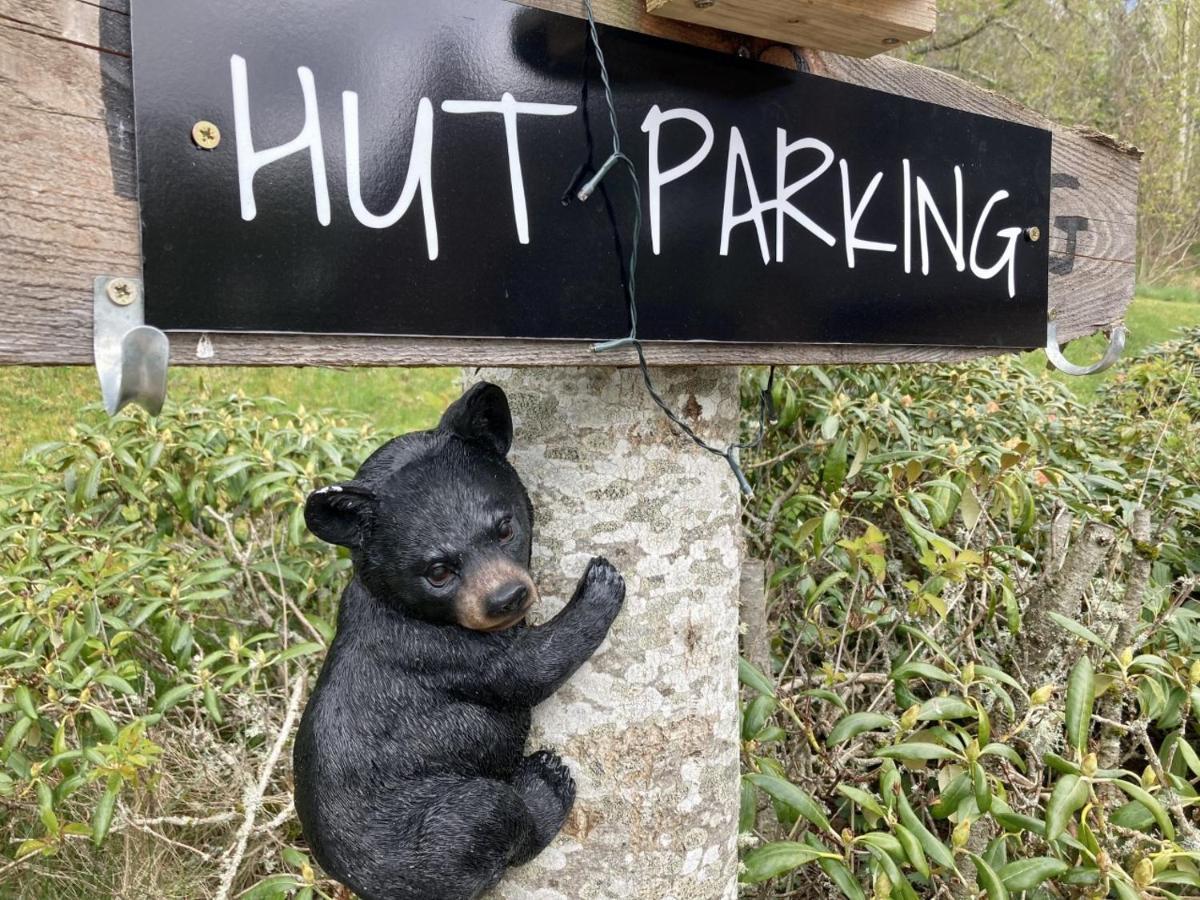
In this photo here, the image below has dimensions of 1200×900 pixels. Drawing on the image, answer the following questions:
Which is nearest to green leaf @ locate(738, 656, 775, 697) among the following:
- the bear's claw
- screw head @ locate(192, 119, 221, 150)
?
the bear's claw

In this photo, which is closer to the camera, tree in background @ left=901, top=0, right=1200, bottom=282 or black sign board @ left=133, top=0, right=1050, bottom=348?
black sign board @ left=133, top=0, right=1050, bottom=348

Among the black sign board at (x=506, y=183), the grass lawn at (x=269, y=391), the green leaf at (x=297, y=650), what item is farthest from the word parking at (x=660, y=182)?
the grass lawn at (x=269, y=391)

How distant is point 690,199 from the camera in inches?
43.8

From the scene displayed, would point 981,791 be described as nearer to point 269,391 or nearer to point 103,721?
point 103,721

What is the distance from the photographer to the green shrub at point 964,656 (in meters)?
1.54

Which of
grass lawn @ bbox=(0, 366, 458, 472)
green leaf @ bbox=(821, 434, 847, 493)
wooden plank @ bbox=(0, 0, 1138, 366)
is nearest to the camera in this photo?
wooden plank @ bbox=(0, 0, 1138, 366)

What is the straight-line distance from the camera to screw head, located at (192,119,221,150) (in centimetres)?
80

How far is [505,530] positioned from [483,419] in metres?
0.15

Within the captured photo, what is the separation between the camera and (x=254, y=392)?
18.6 ft

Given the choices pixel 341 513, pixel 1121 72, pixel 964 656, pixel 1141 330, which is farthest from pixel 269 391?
pixel 1121 72

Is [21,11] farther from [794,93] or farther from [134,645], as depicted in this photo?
[134,645]

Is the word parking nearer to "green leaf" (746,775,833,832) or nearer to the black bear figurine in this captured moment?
the black bear figurine

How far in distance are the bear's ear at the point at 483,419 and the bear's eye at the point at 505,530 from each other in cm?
11

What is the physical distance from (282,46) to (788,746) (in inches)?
82.8
